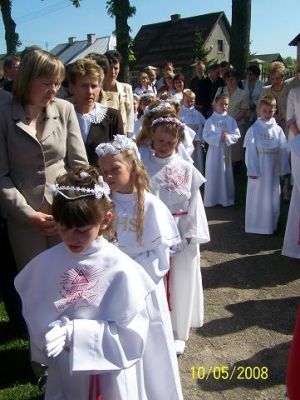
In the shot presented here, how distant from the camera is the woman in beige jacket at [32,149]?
288 centimetres

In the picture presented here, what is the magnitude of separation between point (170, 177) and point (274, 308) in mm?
1857

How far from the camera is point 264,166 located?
6.70 metres

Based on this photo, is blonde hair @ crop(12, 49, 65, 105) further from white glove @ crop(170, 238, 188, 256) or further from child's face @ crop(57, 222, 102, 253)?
white glove @ crop(170, 238, 188, 256)

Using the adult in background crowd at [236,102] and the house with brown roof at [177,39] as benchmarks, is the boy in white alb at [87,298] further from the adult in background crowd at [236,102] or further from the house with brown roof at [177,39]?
the house with brown roof at [177,39]

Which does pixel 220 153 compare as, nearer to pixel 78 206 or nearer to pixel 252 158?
pixel 252 158

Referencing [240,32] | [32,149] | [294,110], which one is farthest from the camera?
[240,32]

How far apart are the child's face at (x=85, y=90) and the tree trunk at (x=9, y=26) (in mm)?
16408

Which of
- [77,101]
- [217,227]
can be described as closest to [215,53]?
[217,227]

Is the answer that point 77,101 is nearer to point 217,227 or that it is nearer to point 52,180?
point 52,180

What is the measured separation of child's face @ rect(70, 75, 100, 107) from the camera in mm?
3580

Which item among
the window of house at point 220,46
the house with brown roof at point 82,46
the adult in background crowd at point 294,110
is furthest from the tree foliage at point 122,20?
the house with brown roof at point 82,46

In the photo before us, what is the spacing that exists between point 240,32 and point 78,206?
1288 cm

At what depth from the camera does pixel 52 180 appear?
3.07m
